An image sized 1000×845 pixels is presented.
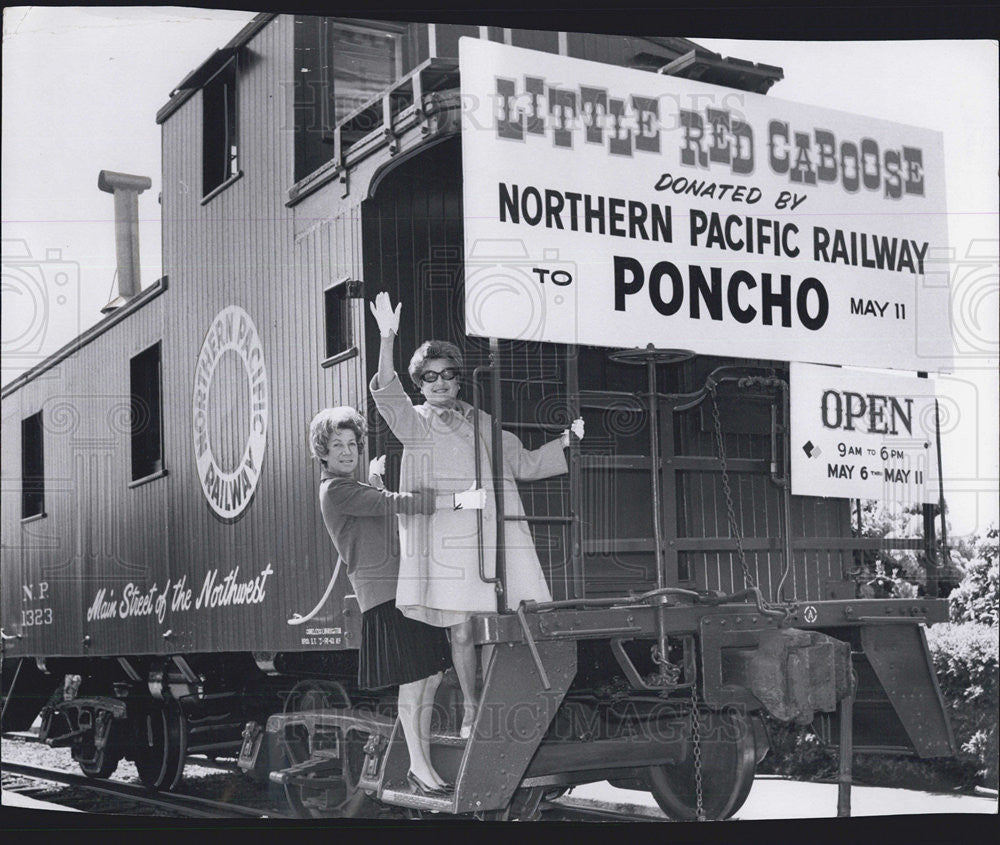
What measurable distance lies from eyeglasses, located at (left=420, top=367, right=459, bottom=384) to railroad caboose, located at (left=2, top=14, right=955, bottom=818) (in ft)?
0.31

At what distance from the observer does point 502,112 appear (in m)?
5.36

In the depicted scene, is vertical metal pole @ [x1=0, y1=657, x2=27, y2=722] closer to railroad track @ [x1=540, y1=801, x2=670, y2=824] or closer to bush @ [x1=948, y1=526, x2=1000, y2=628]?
railroad track @ [x1=540, y1=801, x2=670, y2=824]

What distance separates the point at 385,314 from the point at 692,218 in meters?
1.35

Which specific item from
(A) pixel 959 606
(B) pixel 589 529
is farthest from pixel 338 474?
(A) pixel 959 606

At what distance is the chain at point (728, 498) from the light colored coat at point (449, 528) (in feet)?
2.83

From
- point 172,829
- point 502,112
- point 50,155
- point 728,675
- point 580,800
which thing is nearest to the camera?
point 502,112

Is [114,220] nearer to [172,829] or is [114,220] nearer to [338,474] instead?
[338,474]

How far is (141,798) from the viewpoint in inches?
321

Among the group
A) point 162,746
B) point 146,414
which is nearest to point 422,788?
point 146,414

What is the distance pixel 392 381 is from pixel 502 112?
3.69 ft

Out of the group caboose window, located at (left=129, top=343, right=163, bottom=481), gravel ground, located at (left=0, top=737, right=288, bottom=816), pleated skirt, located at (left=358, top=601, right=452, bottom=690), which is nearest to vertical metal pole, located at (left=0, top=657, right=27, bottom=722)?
gravel ground, located at (left=0, top=737, right=288, bottom=816)

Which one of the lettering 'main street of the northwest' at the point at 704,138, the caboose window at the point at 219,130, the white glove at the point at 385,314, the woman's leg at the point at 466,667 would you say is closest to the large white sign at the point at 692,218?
the lettering 'main street of the northwest' at the point at 704,138

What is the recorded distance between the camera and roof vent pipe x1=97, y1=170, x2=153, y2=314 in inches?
247

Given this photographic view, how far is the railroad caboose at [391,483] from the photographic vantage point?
552cm
